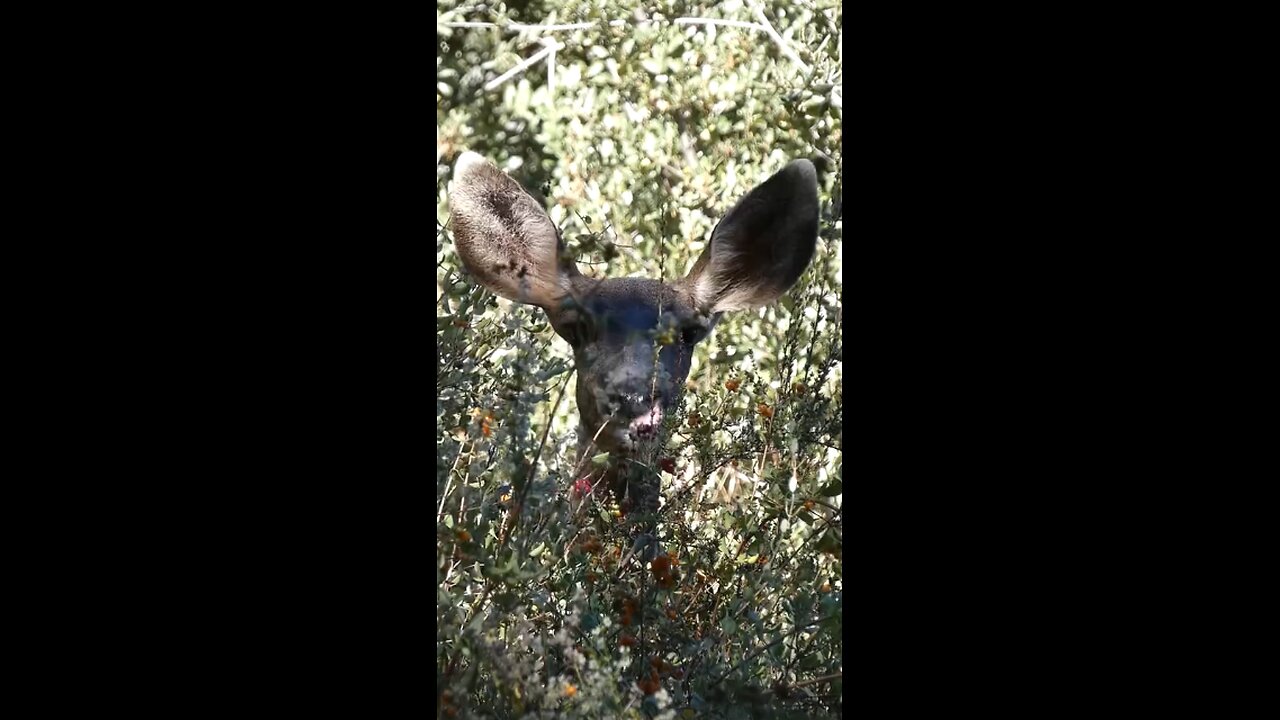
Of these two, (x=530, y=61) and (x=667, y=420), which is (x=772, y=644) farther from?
(x=530, y=61)

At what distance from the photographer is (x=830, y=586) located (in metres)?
4.14

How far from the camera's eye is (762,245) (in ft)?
13.9

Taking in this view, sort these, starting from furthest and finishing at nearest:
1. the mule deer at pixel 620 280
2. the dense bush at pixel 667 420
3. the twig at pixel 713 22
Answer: the twig at pixel 713 22 → the mule deer at pixel 620 280 → the dense bush at pixel 667 420

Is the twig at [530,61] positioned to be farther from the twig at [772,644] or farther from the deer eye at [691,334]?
the twig at [772,644]

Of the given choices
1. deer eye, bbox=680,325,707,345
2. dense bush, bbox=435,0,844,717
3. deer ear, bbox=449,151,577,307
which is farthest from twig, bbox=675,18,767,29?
deer eye, bbox=680,325,707,345

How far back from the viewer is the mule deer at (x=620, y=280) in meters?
4.16

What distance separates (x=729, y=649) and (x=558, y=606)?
0.46 meters

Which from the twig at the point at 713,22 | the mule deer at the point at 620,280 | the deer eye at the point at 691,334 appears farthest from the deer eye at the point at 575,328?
the twig at the point at 713,22

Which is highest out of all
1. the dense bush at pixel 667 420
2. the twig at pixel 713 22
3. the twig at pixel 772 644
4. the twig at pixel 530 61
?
the twig at pixel 713 22

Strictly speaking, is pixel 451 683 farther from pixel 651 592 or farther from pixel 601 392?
pixel 601 392

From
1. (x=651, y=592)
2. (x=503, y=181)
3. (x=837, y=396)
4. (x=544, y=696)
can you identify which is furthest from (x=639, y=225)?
(x=544, y=696)

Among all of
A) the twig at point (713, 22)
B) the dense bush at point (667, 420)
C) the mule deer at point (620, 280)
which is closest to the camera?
the dense bush at point (667, 420)

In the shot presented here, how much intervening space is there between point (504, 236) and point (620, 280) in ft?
1.11

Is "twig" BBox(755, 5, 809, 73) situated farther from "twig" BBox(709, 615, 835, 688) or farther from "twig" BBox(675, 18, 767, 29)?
"twig" BBox(709, 615, 835, 688)
